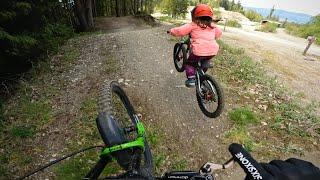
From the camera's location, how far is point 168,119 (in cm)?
731

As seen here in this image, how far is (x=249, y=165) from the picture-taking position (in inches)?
65.6

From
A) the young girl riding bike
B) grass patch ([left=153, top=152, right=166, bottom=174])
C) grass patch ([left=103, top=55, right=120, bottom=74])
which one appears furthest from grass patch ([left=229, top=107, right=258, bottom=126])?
grass patch ([left=103, top=55, right=120, bottom=74])

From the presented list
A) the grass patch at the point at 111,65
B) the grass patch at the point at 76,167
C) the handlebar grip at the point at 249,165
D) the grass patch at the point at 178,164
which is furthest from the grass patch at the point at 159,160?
the handlebar grip at the point at 249,165

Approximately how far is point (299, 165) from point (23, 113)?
736 cm

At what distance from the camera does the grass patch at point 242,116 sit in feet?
24.8

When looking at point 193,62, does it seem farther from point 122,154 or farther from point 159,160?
point 122,154

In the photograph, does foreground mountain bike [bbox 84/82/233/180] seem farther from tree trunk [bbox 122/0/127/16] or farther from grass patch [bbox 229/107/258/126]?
tree trunk [bbox 122/0/127/16]

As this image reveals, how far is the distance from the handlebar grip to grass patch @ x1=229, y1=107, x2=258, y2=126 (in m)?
5.87

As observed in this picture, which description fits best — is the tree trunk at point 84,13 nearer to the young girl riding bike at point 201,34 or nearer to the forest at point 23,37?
the forest at point 23,37

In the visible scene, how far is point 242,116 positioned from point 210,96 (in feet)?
4.57

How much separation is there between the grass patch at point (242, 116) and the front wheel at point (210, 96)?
0.73 meters

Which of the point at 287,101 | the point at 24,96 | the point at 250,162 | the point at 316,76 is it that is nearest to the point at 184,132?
the point at 287,101

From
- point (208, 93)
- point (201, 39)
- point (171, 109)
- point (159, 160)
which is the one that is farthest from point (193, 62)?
point (159, 160)

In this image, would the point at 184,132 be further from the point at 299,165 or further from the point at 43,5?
the point at 43,5
